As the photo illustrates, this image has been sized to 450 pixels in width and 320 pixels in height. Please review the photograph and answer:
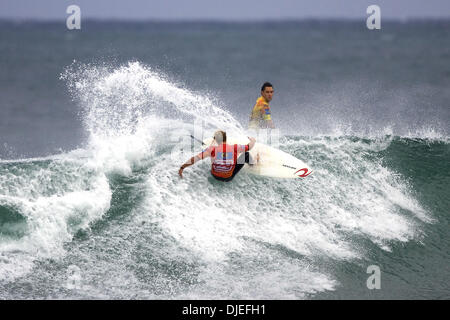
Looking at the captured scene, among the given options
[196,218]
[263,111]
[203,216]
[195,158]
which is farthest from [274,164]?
[196,218]

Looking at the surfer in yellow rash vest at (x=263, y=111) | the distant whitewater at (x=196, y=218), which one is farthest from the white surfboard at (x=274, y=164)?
the surfer in yellow rash vest at (x=263, y=111)

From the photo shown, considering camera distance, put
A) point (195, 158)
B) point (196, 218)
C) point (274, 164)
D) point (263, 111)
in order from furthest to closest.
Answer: point (263, 111) < point (274, 164) < point (195, 158) < point (196, 218)

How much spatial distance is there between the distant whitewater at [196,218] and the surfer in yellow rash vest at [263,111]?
0.38 meters

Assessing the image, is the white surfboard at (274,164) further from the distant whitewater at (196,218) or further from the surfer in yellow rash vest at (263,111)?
the surfer in yellow rash vest at (263,111)

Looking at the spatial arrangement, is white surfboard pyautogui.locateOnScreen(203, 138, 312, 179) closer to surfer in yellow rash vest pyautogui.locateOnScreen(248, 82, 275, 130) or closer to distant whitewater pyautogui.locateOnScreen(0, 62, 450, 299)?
distant whitewater pyautogui.locateOnScreen(0, 62, 450, 299)

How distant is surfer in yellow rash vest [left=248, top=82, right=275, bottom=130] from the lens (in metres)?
11.1

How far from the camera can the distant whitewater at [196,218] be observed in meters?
Answer: 8.34

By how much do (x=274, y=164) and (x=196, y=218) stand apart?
75.1 inches

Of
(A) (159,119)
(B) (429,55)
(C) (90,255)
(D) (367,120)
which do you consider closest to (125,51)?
(B) (429,55)

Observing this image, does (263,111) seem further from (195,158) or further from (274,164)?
(195,158)

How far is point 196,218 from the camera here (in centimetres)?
943

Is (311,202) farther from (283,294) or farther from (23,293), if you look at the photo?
(23,293)

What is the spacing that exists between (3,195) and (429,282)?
634cm

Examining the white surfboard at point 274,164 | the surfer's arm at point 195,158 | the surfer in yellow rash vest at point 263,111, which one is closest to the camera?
the surfer's arm at point 195,158
